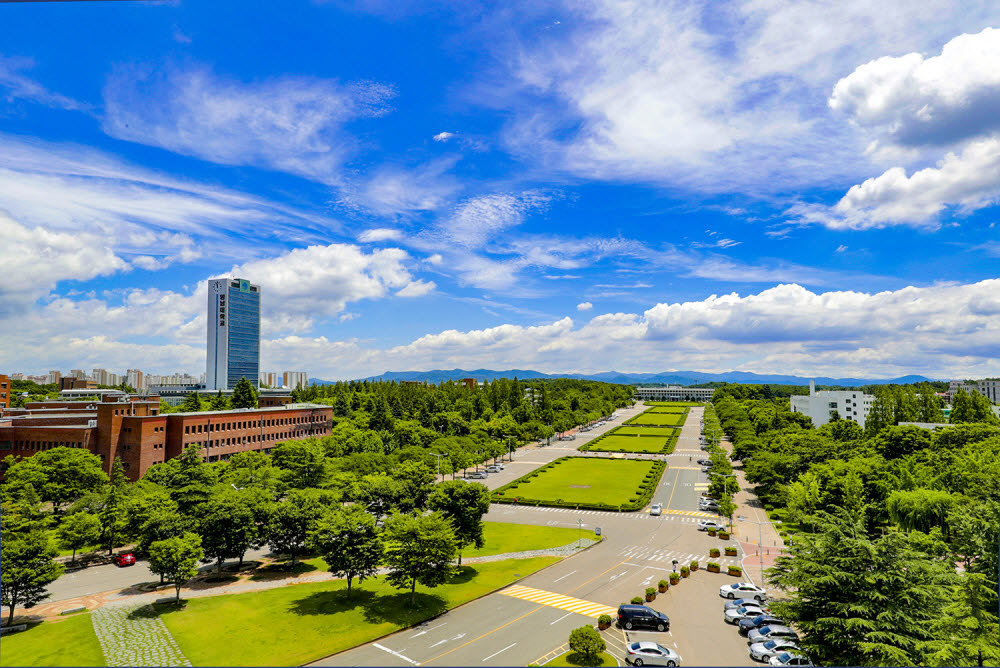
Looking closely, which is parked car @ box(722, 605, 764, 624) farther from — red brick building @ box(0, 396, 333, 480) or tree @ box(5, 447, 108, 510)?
red brick building @ box(0, 396, 333, 480)

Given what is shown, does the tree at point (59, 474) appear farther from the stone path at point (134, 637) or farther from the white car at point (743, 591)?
the white car at point (743, 591)

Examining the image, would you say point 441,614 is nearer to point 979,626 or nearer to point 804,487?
point 979,626

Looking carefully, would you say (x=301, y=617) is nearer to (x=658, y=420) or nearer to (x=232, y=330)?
(x=232, y=330)

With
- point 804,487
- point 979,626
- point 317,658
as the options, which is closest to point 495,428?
point 804,487

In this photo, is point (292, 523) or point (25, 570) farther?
point (292, 523)

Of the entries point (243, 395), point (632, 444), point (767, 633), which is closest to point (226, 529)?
point (767, 633)

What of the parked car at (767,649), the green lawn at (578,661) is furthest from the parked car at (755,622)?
the green lawn at (578,661)
